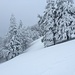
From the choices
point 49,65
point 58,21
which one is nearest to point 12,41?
point 58,21

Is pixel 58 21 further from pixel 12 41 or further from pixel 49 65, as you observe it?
pixel 49 65

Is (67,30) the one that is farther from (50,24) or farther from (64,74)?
(64,74)

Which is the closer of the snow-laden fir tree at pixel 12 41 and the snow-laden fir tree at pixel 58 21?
the snow-laden fir tree at pixel 58 21

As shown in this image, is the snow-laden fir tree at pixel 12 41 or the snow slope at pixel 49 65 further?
the snow-laden fir tree at pixel 12 41

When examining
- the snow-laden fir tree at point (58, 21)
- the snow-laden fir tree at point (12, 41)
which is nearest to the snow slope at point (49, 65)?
the snow-laden fir tree at point (58, 21)

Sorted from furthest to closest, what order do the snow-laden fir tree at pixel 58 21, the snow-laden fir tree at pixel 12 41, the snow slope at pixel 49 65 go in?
the snow-laden fir tree at pixel 12 41, the snow-laden fir tree at pixel 58 21, the snow slope at pixel 49 65

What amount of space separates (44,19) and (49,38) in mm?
3953

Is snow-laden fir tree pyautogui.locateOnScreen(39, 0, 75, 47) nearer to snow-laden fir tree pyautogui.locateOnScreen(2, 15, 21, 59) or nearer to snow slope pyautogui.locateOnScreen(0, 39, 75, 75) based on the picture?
snow-laden fir tree pyautogui.locateOnScreen(2, 15, 21, 59)

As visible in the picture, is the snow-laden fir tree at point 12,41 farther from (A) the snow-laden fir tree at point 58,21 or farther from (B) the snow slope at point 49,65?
(B) the snow slope at point 49,65

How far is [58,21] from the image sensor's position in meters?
24.9

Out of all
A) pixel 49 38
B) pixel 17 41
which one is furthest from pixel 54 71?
pixel 17 41

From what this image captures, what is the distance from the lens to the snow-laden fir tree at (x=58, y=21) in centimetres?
2411

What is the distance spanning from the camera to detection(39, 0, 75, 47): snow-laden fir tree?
24.1 metres

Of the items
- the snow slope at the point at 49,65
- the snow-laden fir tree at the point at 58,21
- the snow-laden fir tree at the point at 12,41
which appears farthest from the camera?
the snow-laden fir tree at the point at 12,41
